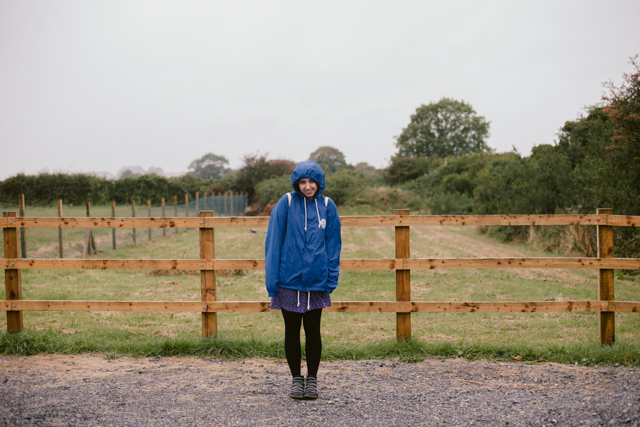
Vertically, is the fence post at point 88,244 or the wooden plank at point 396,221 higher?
the wooden plank at point 396,221

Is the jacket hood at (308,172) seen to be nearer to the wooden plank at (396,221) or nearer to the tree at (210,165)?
the wooden plank at (396,221)

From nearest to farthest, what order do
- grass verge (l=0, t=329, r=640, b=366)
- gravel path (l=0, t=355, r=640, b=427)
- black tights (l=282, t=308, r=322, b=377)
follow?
gravel path (l=0, t=355, r=640, b=427), black tights (l=282, t=308, r=322, b=377), grass verge (l=0, t=329, r=640, b=366)

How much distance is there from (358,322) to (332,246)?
3.02 metres

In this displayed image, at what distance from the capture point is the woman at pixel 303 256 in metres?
3.57

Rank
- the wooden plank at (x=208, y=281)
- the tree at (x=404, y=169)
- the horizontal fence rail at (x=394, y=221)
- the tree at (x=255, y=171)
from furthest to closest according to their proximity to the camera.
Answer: the tree at (x=404, y=169) → the tree at (x=255, y=171) → the wooden plank at (x=208, y=281) → the horizontal fence rail at (x=394, y=221)

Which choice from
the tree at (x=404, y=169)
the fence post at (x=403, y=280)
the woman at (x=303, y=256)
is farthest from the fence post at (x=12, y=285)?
the tree at (x=404, y=169)

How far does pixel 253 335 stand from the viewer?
16.7 ft

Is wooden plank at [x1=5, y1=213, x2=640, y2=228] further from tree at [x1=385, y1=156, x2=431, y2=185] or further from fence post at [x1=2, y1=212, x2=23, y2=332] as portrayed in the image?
tree at [x1=385, y1=156, x2=431, y2=185]

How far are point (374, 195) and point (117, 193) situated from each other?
58.9 ft

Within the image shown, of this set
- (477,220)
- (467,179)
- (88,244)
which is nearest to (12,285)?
(477,220)

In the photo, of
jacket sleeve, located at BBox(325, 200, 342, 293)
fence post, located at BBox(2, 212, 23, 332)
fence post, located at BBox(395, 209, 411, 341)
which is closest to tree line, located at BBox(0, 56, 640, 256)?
fence post, located at BBox(395, 209, 411, 341)

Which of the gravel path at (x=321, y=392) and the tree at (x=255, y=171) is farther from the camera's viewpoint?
the tree at (x=255, y=171)

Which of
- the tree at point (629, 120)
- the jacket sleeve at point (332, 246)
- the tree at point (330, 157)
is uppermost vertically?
the tree at point (330, 157)

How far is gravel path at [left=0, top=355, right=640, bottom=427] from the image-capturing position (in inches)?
128
